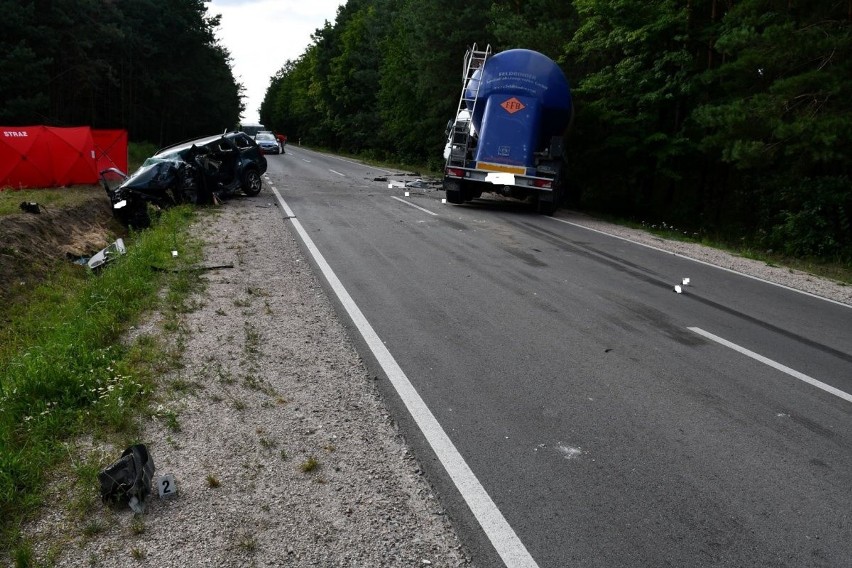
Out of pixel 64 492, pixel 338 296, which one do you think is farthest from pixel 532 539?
pixel 338 296

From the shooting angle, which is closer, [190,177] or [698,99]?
[190,177]

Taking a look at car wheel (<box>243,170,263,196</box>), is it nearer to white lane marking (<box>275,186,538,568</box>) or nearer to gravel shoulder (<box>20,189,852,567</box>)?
gravel shoulder (<box>20,189,852,567</box>)

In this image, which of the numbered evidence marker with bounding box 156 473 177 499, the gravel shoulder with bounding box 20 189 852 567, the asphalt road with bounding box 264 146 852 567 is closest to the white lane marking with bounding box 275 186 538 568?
the asphalt road with bounding box 264 146 852 567

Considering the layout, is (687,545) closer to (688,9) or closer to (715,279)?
(715,279)

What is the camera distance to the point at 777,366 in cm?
595

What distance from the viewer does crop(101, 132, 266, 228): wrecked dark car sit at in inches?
549

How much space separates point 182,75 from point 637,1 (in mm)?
40408

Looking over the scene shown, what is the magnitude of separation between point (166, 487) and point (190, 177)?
1274 centimetres

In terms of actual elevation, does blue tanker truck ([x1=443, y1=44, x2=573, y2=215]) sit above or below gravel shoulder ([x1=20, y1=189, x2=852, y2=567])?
above

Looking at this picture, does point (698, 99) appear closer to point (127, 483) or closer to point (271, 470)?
point (271, 470)

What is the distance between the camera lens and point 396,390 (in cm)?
507

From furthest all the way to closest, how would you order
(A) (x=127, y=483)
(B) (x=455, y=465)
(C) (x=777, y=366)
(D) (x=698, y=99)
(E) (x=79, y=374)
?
(D) (x=698, y=99)
(C) (x=777, y=366)
(E) (x=79, y=374)
(B) (x=455, y=465)
(A) (x=127, y=483)

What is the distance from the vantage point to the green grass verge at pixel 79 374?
374 cm

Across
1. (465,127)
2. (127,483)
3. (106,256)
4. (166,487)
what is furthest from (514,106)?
(127,483)
